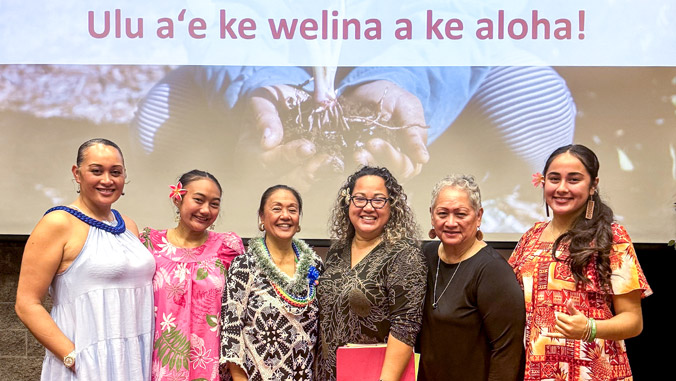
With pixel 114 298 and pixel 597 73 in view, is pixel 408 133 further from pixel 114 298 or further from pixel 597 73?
pixel 114 298

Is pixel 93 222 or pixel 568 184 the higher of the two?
pixel 568 184

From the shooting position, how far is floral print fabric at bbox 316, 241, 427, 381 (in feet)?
7.54

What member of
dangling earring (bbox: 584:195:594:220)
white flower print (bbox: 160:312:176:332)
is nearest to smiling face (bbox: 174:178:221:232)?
white flower print (bbox: 160:312:176:332)

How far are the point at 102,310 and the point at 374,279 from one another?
107 centimetres

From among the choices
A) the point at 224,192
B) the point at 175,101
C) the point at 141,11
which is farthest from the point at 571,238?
the point at 141,11

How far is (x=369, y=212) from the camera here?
2412 mm

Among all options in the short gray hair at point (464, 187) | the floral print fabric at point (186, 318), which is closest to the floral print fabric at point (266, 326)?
the floral print fabric at point (186, 318)

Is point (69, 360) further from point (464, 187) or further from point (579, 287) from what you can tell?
point (579, 287)

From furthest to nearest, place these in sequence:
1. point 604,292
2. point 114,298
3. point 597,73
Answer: point 597,73
point 114,298
point 604,292

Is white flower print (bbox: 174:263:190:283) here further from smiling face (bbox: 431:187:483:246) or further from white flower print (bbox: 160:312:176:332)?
smiling face (bbox: 431:187:483:246)

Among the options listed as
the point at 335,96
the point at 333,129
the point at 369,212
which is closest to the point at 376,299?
the point at 369,212

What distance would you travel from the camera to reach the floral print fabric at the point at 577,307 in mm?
2244

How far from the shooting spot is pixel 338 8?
380cm

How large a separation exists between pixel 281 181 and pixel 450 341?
6.15 feet
